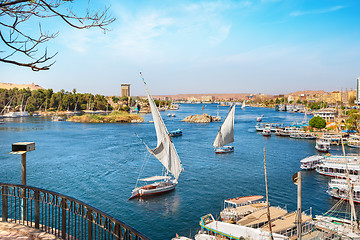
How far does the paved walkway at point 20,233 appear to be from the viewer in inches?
171

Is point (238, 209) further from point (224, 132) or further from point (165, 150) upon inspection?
point (224, 132)

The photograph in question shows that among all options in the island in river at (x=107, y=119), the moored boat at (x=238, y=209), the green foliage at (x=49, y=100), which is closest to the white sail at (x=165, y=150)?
the moored boat at (x=238, y=209)

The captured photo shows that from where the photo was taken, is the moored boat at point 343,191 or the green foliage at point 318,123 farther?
the green foliage at point 318,123

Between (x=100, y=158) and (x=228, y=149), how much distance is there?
44.6 feet

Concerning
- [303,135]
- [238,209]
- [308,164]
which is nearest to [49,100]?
[303,135]

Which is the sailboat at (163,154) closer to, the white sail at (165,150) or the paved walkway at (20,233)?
the white sail at (165,150)

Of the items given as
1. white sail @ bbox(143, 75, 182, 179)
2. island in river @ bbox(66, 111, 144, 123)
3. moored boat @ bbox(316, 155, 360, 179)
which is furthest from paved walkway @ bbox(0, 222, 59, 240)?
island in river @ bbox(66, 111, 144, 123)

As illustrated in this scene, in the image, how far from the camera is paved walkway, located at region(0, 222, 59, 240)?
14.3ft

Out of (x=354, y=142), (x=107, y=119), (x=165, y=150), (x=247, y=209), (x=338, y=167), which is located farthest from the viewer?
(x=107, y=119)

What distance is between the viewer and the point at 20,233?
178 inches

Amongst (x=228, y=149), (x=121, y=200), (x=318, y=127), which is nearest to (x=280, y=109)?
(x=318, y=127)

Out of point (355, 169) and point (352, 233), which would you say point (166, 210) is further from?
point (355, 169)

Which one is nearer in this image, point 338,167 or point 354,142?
point 338,167

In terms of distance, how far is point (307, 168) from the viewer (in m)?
24.2
